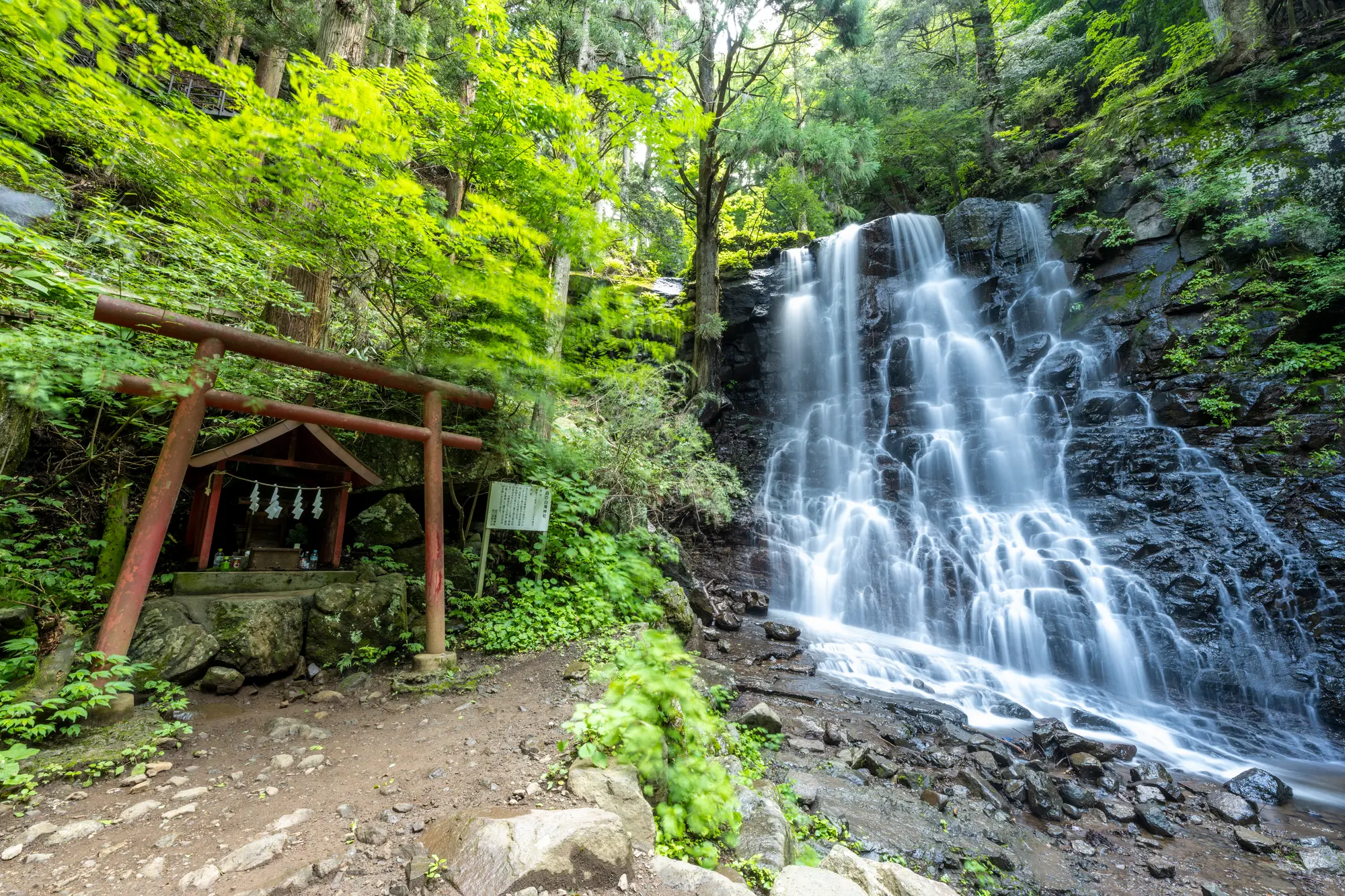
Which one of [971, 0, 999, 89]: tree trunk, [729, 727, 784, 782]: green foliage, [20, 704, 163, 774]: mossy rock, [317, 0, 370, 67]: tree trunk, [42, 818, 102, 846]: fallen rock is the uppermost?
[971, 0, 999, 89]: tree trunk

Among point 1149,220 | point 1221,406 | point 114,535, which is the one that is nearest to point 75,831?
point 114,535

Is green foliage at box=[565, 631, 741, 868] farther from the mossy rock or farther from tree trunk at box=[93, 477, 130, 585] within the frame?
tree trunk at box=[93, 477, 130, 585]

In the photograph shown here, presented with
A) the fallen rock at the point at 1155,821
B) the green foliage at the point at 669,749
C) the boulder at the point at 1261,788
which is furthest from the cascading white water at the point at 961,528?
the green foliage at the point at 669,749

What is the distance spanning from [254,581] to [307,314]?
2945mm

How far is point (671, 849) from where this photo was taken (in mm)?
2689

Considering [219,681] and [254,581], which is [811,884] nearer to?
[219,681]

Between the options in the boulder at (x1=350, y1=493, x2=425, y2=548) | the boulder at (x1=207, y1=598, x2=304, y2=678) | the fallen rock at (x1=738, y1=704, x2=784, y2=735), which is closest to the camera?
the boulder at (x1=207, y1=598, x2=304, y2=678)

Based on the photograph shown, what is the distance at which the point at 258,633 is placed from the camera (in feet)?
14.2

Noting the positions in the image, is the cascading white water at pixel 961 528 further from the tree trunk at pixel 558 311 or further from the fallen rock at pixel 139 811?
the fallen rock at pixel 139 811

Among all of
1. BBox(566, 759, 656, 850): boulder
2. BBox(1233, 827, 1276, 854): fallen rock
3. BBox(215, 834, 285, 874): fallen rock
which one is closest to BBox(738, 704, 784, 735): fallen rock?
BBox(566, 759, 656, 850): boulder

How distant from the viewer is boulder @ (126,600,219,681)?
12.6 ft

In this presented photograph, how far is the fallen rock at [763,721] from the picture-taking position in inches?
217

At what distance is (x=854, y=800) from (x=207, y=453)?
6.42 metres

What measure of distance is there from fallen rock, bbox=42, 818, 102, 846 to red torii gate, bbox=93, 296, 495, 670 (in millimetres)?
1477
